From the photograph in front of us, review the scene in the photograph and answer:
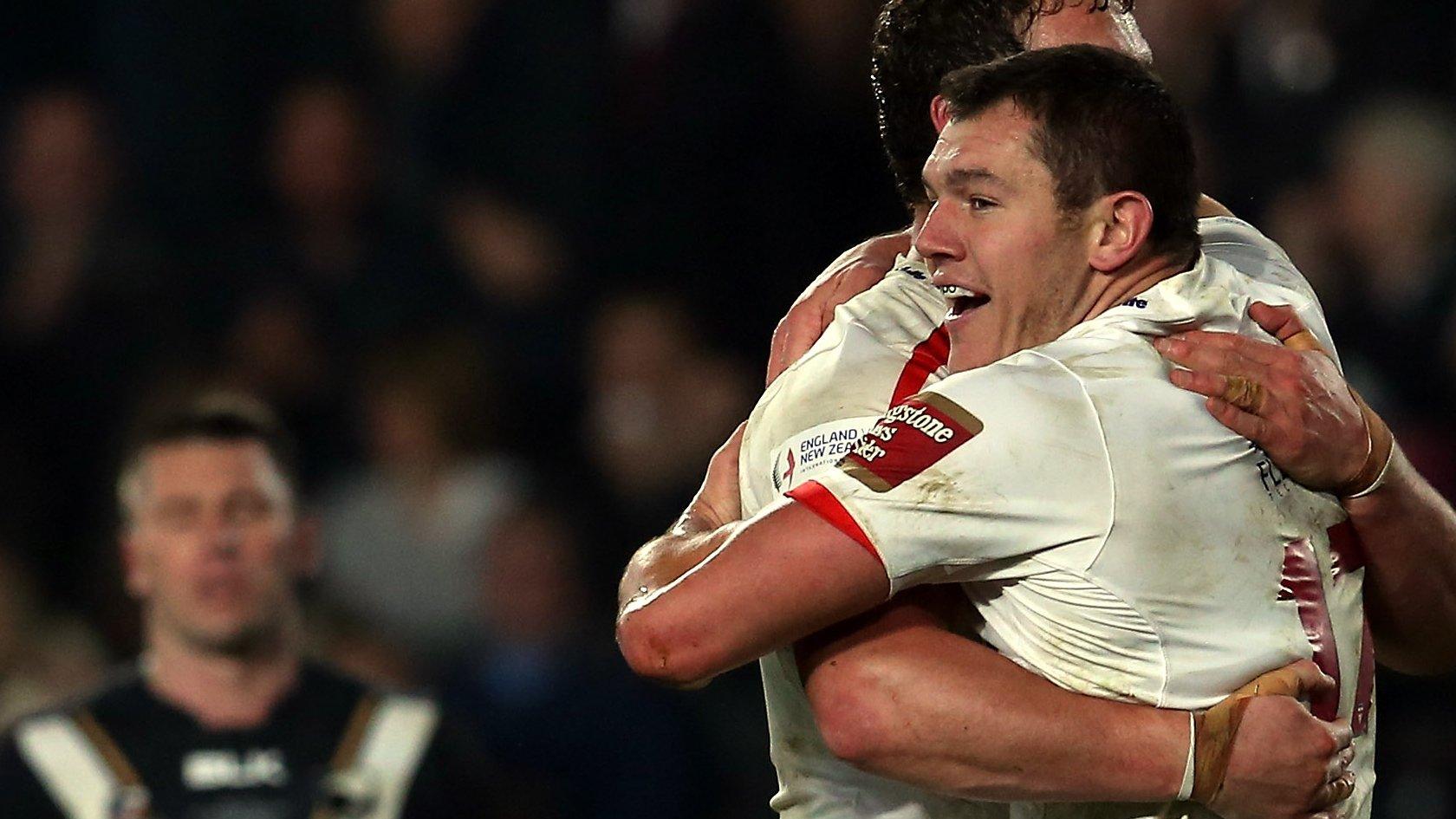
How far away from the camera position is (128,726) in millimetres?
4996

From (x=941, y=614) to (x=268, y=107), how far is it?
Result: 5148mm

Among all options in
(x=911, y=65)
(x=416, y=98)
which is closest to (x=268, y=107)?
(x=416, y=98)

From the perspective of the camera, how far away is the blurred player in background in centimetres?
492

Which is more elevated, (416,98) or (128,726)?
(416,98)

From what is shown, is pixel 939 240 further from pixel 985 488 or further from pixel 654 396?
pixel 654 396

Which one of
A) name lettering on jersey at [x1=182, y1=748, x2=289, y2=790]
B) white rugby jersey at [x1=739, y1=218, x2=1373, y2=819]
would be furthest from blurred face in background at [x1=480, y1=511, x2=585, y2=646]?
white rugby jersey at [x1=739, y1=218, x2=1373, y2=819]

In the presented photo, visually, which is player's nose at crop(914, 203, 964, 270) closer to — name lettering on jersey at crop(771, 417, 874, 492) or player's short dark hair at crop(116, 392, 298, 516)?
name lettering on jersey at crop(771, 417, 874, 492)

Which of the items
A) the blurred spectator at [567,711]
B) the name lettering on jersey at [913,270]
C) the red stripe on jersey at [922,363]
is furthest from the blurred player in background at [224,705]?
the red stripe on jersey at [922,363]

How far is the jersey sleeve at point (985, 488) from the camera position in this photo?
2404 mm

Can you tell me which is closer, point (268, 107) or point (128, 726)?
point (128, 726)

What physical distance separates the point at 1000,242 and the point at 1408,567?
73 cm

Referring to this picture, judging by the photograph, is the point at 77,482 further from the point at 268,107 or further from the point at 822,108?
the point at 822,108

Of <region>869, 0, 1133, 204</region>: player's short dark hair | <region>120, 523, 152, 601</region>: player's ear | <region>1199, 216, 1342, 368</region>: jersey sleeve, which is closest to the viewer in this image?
<region>1199, 216, 1342, 368</region>: jersey sleeve

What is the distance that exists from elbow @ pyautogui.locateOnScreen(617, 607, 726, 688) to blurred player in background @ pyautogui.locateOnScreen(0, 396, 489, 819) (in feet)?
8.74
